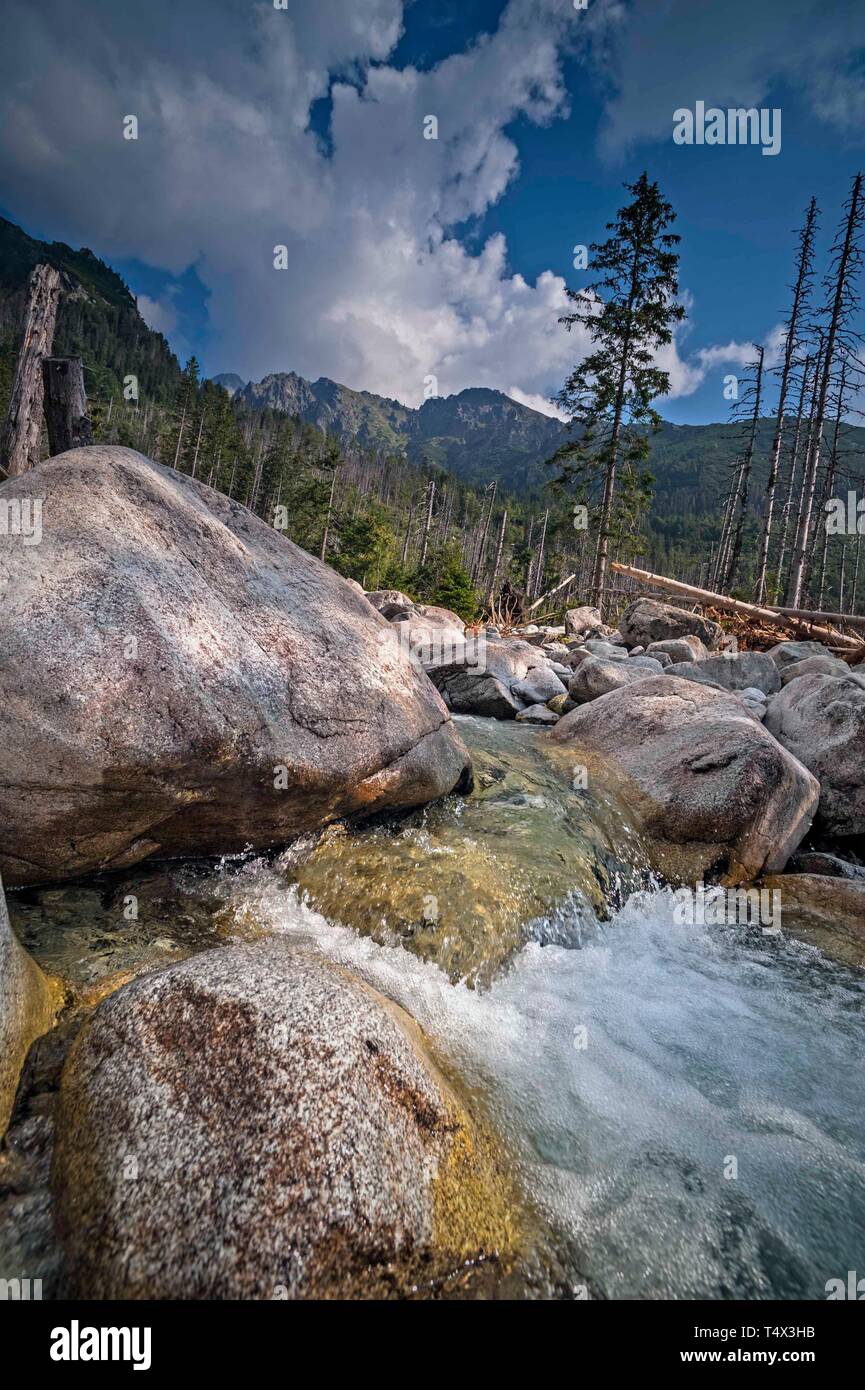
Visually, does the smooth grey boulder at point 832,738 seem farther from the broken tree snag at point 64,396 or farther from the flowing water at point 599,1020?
the broken tree snag at point 64,396

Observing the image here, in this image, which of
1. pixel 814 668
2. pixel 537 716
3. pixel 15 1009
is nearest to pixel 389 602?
pixel 537 716

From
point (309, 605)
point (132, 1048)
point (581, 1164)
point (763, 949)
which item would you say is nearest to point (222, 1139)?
point (132, 1048)

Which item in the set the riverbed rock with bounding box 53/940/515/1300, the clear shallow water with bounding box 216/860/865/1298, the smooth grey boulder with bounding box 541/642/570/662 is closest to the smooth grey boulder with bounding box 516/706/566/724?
the smooth grey boulder with bounding box 541/642/570/662

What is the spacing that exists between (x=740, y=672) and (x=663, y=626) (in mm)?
→ 5715

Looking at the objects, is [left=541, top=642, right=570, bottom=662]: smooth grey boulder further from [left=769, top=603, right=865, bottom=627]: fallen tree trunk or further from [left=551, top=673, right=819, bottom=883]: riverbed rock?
[left=551, top=673, right=819, bottom=883]: riverbed rock

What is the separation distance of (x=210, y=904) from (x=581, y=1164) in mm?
2642

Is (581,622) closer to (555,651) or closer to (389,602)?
(555,651)

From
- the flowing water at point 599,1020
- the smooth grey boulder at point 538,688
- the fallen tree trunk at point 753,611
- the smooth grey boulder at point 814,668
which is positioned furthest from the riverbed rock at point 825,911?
the fallen tree trunk at point 753,611

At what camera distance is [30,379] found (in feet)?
30.7

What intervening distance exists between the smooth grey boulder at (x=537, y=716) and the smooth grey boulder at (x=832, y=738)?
11.2ft

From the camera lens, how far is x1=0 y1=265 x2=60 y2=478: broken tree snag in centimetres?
907

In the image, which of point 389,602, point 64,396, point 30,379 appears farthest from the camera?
point 389,602

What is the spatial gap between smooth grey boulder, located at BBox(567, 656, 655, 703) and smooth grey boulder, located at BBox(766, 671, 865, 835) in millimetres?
2387

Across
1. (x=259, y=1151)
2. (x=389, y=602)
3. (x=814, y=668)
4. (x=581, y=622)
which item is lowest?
(x=259, y=1151)
